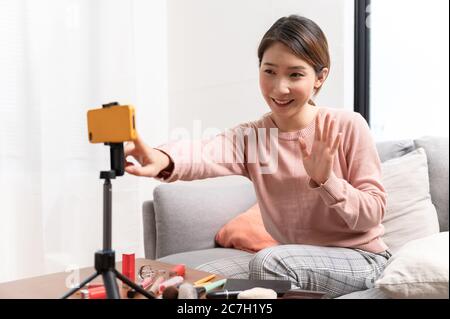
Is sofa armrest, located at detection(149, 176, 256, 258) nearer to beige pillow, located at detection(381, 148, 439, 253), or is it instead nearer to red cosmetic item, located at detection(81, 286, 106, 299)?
beige pillow, located at detection(381, 148, 439, 253)

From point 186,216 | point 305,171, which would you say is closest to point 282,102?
point 305,171

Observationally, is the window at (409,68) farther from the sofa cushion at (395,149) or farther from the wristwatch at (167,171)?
the wristwatch at (167,171)

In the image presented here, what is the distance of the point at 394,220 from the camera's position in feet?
4.30

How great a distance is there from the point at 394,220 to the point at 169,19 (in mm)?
1419

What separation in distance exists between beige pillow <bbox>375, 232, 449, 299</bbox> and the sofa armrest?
2.79 feet

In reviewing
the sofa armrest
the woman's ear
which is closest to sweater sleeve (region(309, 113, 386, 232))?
the woman's ear

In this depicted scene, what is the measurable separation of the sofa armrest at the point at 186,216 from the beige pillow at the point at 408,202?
537mm

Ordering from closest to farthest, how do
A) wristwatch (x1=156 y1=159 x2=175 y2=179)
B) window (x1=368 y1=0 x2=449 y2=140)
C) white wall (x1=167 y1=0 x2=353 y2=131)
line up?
wristwatch (x1=156 y1=159 x2=175 y2=179)
window (x1=368 y1=0 x2=449 y2=140)
white wall (x1=167 y1=0 x2=353 y2=131)

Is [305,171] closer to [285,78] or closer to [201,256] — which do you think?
[285,78]

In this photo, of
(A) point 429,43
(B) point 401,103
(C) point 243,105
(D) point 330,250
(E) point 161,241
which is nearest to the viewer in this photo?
(D) point 330,250

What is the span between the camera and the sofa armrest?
154 cm

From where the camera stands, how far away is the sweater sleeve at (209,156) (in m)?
0.89

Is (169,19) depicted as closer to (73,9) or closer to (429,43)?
(73,9)

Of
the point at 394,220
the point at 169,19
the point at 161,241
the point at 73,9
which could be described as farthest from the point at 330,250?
the point at 169,19
